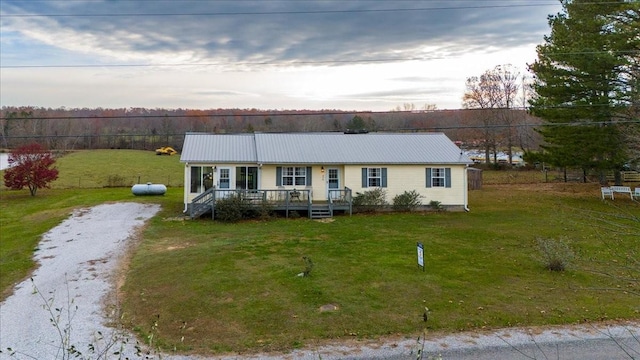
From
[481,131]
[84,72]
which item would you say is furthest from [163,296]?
[481,131]

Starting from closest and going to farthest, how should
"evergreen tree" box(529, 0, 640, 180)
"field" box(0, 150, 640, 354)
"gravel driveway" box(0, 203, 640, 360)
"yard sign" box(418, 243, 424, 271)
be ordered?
"gravel driveway" box(0, 203, 640, 360)
"field" box(0, 150, 640, 354)
"yard sign" box(418, 243, 424, 271)
"evergreen tree" box(529, 0, 640, 180)

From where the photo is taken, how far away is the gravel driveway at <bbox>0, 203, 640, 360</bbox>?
290 inches

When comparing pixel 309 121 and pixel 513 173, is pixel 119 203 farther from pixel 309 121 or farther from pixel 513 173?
pixel 513 173

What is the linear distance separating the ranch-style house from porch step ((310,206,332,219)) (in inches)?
2.2

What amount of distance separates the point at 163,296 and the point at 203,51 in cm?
987

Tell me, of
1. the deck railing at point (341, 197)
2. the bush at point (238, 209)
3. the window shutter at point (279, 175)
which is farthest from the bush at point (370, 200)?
the bush at point (238, 209)

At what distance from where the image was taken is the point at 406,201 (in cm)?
2273

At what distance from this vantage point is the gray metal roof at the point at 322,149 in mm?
23016

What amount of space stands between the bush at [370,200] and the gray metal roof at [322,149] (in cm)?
177

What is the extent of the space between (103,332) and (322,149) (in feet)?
56.4

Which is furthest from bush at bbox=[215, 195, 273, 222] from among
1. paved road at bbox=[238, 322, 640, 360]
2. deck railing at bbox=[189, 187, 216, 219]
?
paved road at bbox=[238, 322, 640, 360]

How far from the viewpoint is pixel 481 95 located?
48594 mm

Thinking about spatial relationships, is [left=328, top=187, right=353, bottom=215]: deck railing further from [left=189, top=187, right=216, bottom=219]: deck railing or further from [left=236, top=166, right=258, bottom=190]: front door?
[left=189, top=187, right=216, bottom=219]: deck railing

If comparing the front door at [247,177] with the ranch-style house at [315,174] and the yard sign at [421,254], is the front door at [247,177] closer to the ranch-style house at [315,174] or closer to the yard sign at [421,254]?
the ranch-style house at [315,174]
